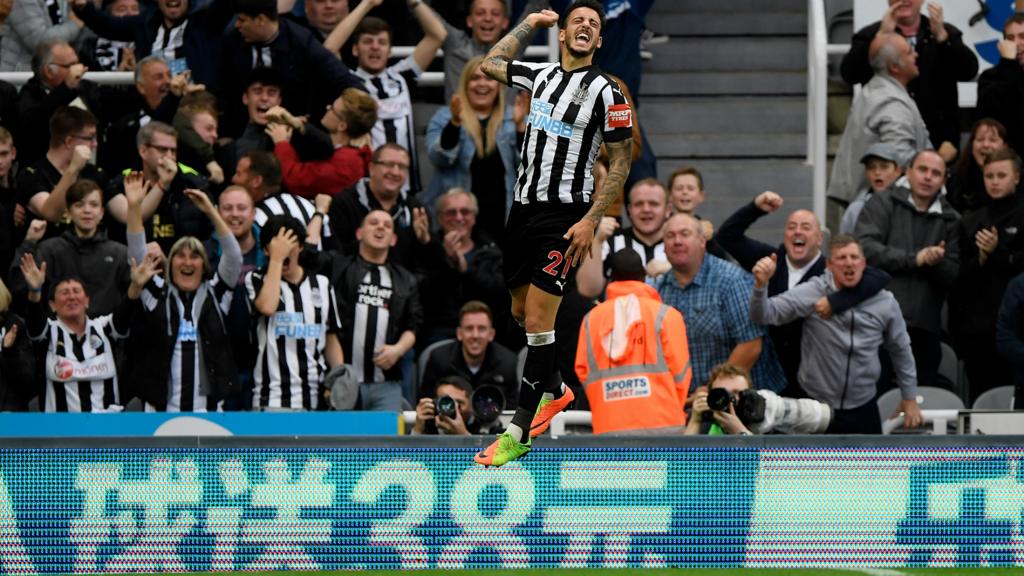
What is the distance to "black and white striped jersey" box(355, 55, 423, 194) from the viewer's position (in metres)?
13.7

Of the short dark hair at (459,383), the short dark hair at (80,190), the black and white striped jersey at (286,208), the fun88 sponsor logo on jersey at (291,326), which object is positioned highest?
the short dark hair at (80,190)

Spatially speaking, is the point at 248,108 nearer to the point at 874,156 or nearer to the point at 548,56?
the point at 548,56

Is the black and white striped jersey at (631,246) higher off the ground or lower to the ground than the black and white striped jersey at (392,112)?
lower

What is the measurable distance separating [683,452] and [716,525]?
0.44 meters

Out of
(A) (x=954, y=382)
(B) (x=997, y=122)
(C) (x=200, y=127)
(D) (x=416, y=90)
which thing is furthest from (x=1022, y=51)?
(C) (x=200, y=127)

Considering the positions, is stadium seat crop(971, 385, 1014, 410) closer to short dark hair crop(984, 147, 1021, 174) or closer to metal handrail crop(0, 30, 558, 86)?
short dark hair crop(984, 147, 1021, 174)

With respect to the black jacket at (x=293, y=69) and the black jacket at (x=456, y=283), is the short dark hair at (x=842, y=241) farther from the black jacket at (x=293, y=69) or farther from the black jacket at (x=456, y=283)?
the black jacket at (x=293, y=69)

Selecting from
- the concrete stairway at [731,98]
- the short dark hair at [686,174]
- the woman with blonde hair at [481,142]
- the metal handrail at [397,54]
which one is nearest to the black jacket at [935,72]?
the concrete stairway at [731,98]

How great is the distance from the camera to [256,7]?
1334 centimetres

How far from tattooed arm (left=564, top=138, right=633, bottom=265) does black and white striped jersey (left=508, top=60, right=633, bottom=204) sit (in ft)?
0.22

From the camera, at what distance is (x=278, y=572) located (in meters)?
9.71

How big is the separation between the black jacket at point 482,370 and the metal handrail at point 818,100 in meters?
3.05

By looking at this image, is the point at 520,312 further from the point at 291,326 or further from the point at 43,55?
the point at 43,55

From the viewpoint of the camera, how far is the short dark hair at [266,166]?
41.0 ft
